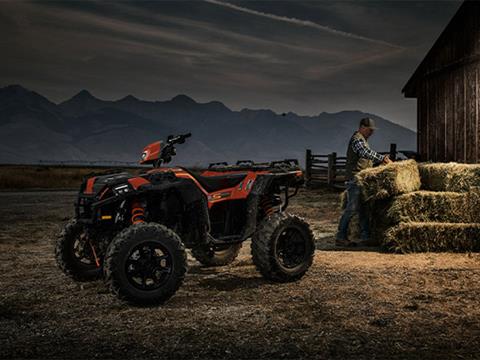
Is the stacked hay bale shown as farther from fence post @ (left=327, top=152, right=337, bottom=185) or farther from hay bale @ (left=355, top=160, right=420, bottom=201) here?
fence post @ (left=327, top=152, right=337, bottom=185)

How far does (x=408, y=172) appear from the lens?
9312 millimetres

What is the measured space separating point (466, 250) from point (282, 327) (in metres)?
5.50

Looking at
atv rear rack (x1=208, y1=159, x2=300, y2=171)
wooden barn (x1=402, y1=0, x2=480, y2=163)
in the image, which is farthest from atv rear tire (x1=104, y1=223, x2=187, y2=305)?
wooden barn (x1=402, y1=0, x2=480, y2=163)

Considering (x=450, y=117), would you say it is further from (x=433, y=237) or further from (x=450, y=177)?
(x=433, y=237)

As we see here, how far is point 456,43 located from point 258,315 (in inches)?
425

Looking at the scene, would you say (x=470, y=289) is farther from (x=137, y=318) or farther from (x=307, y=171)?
(x=307, y=171)

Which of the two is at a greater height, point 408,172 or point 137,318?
point 408,172

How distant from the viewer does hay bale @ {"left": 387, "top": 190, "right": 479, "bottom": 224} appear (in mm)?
8820

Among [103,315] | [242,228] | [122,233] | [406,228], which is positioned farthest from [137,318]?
[406,228]

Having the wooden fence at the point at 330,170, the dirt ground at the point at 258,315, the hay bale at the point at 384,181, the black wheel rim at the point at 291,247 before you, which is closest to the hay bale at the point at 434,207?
the hay bale at the point at 384,181

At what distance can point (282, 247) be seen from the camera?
6.35 m

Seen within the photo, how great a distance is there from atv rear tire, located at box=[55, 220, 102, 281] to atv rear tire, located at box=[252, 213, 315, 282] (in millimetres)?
1935

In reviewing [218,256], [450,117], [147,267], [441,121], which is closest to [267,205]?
[218,256]

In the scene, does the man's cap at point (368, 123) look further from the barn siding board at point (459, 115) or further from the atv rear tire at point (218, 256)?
the barn siding board at point (459, 115)
